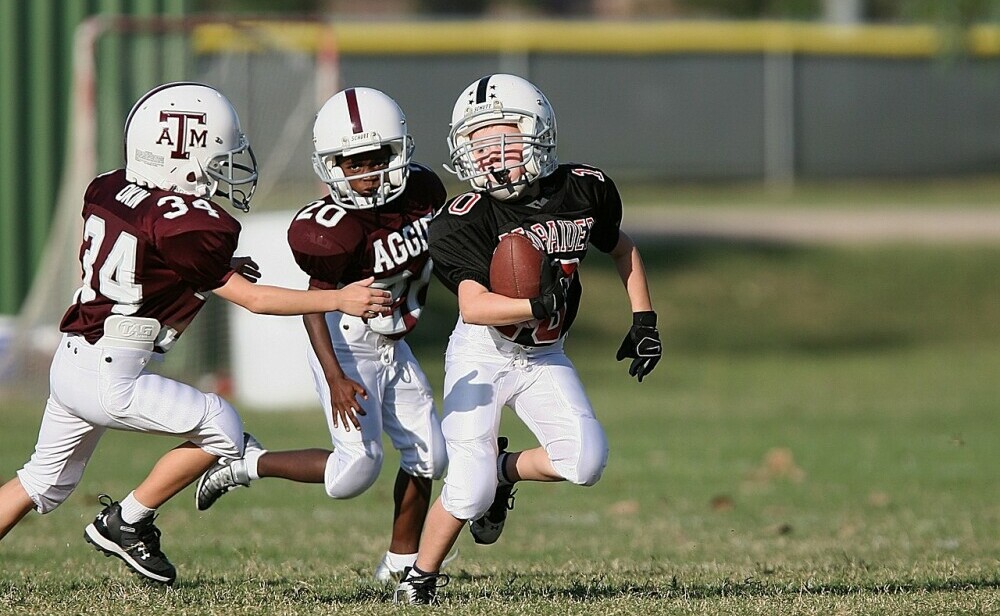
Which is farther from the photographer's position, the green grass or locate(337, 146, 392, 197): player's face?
the green grass

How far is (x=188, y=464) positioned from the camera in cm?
536

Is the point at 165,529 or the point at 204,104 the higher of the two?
the point at 204,104

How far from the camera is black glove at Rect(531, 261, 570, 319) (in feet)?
16.2

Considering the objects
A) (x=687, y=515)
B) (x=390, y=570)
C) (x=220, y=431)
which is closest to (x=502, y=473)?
(x=390, y=570)

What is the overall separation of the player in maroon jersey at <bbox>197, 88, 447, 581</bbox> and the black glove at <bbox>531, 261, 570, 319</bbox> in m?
0.74

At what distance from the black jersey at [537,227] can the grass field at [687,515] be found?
3.02 feet

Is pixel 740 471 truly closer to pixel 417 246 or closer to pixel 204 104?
pixel 417 246

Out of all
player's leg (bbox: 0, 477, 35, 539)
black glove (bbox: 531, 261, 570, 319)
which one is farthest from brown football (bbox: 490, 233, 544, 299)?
player's leg (bbox: 0, 477, 35, 539)

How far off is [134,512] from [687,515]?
3183 mm

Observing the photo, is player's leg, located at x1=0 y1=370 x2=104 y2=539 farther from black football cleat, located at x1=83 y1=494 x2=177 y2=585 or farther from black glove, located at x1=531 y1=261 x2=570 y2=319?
black glove, located at x1=531 y1=261 x2=570 y2=319

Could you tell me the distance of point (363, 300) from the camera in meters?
4.88

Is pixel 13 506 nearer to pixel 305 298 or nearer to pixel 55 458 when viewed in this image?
pixel 55 458

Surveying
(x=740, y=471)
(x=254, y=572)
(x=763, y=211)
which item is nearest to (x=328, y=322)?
(x=254, y=572)

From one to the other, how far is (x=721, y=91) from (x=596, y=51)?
7.43 ft
